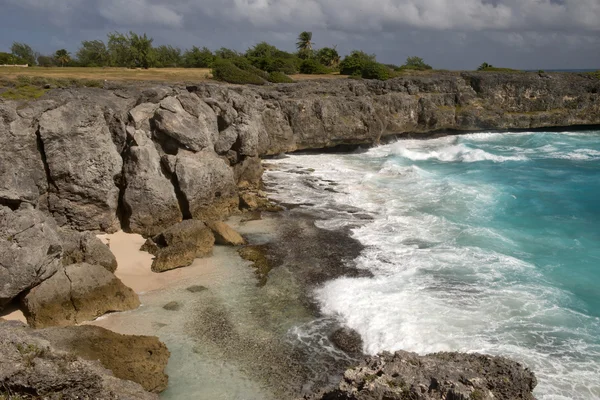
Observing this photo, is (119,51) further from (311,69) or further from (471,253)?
(471,253)

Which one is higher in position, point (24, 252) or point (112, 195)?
point (112, 195)

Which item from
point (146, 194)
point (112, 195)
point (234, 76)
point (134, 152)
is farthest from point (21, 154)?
point (234, 76)

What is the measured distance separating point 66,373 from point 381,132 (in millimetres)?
39335

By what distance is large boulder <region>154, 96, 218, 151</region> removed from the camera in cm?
2377

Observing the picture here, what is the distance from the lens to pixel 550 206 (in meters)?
27.8

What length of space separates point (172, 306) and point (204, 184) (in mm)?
9097

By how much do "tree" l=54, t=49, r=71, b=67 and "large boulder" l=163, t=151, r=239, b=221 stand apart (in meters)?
51.5

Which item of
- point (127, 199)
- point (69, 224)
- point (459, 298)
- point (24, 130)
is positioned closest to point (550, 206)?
point (459, 298)

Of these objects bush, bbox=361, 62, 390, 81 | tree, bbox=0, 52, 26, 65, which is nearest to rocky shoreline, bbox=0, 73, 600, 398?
bush, bbox=361, 62, 390, 81

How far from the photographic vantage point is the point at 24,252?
47.5 ft

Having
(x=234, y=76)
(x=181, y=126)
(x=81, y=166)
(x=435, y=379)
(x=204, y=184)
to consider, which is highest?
(x=234, y=76)

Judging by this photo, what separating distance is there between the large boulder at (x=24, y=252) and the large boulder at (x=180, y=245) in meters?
4.27

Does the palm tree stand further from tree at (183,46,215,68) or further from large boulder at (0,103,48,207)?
large boulder at (0,103,48,207)

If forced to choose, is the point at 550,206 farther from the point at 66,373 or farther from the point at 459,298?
the point at 66,373
